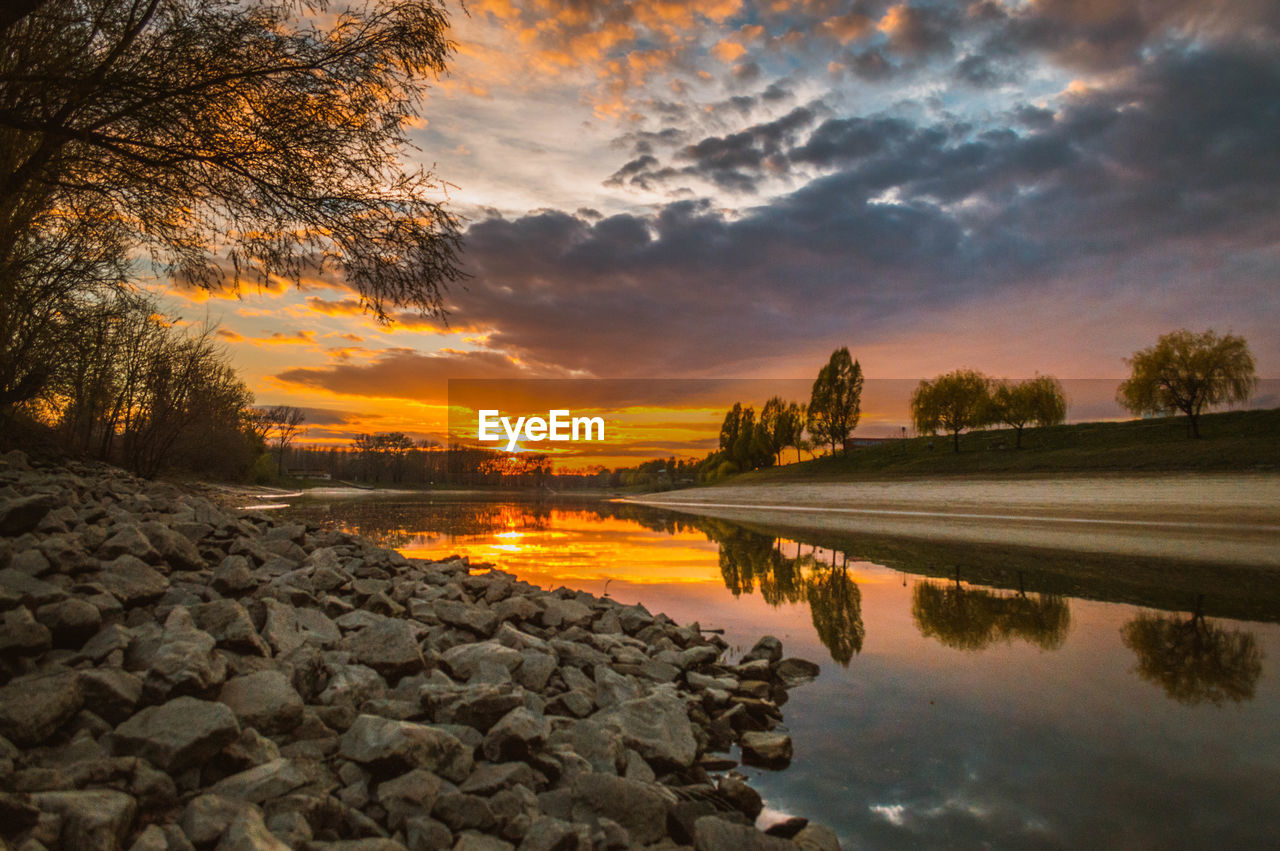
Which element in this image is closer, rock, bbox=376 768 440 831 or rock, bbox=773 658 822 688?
rock, bbox=376 768 440 831

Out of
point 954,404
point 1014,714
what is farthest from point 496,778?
point 954,404

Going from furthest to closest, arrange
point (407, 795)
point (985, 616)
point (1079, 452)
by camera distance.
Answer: point (1079, 452) → point (985, 616) → point (407, 795)

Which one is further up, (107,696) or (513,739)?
(107,696)

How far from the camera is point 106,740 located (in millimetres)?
2994

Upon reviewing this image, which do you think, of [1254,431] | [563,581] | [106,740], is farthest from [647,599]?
[1254,431]

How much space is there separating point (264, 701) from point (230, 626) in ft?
2.92

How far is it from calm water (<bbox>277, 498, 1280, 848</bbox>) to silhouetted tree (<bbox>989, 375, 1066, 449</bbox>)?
189 feet

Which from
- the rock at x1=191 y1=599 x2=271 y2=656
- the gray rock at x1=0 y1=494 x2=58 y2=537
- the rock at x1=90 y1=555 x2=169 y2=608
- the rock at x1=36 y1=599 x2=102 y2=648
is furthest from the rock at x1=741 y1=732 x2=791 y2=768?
the gray rock at x1=0 y1=494 x2=58 y2=537

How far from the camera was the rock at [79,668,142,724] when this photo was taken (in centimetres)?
314

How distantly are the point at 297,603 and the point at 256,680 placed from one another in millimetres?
1669

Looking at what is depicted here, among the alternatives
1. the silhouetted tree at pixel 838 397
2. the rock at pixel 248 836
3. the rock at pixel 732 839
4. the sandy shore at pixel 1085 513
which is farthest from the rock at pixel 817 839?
the silhouetted tree at pixel 838 397

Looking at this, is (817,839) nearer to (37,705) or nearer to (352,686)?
(352,686)

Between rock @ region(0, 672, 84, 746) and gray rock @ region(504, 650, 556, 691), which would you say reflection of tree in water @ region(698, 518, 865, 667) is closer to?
gray rock @ region(504, 650, 556, 691)

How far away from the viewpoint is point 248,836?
2459mm
